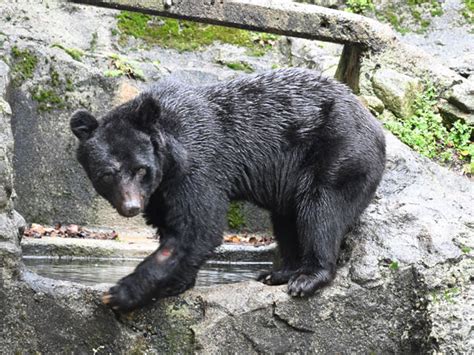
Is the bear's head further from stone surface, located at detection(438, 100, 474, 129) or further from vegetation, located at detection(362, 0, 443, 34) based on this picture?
vegetation, located at detection(362, 0, 443, 34)

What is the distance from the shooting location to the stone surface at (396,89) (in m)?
9.65

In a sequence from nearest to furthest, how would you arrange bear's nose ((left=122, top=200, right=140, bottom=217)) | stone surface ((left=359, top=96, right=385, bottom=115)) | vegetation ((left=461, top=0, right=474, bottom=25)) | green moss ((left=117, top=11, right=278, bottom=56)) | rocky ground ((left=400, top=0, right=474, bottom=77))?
bear's nose ((left=122, top=200, right=140, bottom=217))
stone surface ((left=359, top=96, right=385, bottom=115))
green moss ((left=117, top=11, right=278, bottom=56))
rocky ground ((left=400, top=0, right=474, bottom=77))
vegetation ((left=461, top=0, right=474, bottom=25))

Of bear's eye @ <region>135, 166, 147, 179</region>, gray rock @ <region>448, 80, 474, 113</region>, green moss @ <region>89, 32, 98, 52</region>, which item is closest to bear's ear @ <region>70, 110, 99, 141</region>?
bear's eye @ <region>135, 166, 147, 179</region>

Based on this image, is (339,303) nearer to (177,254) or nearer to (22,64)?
(177,254)

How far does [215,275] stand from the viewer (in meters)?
8.56

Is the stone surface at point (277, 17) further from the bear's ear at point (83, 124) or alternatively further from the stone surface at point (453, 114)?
the bear's ear at point (83, 124)

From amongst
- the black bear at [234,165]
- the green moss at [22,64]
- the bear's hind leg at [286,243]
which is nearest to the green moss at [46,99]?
the green moss at [22,64]

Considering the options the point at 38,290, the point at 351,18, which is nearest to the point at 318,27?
the point at 351,18

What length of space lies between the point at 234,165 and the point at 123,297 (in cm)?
132

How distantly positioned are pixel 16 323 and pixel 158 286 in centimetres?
106

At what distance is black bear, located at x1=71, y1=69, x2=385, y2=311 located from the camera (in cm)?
595

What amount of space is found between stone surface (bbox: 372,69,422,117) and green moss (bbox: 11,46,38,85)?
13.1ft

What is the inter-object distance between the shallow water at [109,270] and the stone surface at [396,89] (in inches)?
88.3

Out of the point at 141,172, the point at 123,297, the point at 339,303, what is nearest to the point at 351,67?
the point at 339,303
